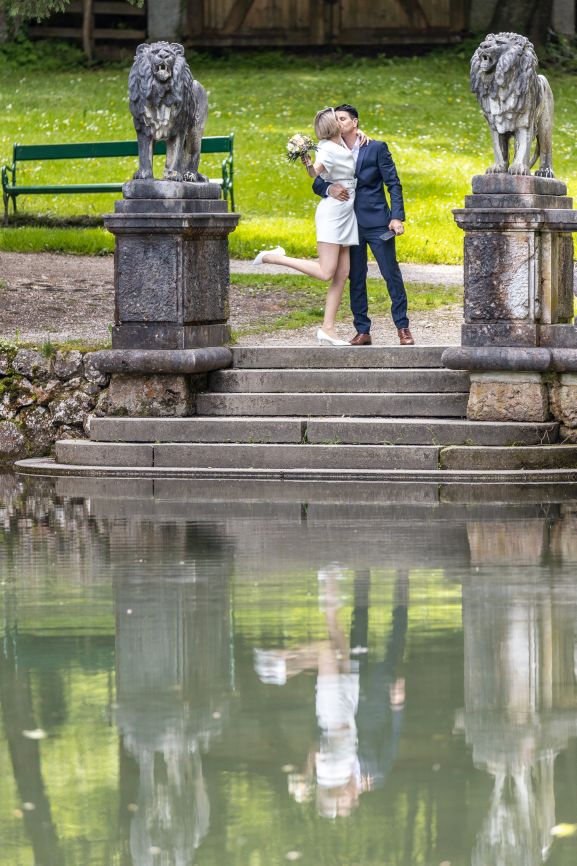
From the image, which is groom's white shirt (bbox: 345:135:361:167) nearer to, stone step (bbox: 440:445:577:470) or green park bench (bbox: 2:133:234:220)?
stone step (bbox: 440:445:577:470)

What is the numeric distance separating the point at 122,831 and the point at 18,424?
26.7 feet

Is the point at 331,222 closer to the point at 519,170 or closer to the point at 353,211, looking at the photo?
the point at 353,211

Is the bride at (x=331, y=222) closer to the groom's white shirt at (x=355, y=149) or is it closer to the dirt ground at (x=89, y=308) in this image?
the groom's white shirt at (x=355, y=149)

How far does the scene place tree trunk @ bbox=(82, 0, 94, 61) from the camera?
30.8 m

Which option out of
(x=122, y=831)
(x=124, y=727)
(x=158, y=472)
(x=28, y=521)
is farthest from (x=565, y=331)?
(x=122, y=831)

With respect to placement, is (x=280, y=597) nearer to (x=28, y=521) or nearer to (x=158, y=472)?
(x=28, y=521)

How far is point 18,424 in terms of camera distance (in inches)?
495

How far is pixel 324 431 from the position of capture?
37.2 feet

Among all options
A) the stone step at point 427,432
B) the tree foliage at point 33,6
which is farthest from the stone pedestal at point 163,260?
the tree foliage at point 33,6

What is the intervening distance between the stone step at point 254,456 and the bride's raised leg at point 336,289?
148 centimetres

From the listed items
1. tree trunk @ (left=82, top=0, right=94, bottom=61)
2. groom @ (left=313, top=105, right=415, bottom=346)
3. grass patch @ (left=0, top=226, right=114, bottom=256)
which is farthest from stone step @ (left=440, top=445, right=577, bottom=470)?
tree trunk @ (left=82, top=0, right=94, bottom=61)

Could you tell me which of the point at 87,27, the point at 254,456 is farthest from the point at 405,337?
the point at 87,27

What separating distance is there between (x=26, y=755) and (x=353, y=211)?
7495 millimetres

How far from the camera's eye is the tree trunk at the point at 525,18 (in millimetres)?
30547
